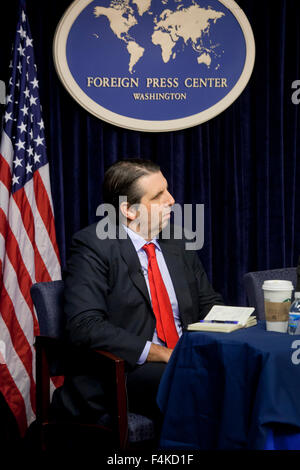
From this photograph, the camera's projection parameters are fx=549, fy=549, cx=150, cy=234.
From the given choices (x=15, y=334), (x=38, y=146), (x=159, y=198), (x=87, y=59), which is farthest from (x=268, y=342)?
(x=87, y=59)

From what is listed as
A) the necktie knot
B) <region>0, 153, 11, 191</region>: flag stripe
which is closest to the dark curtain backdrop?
<region>0, 153, 11, 191</region>: flag stripe

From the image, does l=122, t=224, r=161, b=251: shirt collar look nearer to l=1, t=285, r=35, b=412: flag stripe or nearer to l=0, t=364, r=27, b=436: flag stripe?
l=1, t=285, r=35, b=412: flag stripe

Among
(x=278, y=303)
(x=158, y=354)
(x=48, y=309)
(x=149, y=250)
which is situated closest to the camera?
(x=278, y=303)

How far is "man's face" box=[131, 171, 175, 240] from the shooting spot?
2.52 metres

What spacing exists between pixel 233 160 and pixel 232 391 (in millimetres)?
2217

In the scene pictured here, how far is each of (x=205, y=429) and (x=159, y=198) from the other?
3.65 feet

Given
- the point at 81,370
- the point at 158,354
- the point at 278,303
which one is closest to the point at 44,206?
the point at 81,370

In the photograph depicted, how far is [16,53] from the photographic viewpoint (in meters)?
3.24

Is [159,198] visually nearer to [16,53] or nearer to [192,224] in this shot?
[192,224]

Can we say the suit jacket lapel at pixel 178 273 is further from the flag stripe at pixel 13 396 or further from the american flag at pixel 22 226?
the flag stripe at pixel 13 396

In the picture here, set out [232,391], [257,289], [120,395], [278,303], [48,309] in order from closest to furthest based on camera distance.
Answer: [232,391], [278,303], [120,395], [48,309], [257,289]

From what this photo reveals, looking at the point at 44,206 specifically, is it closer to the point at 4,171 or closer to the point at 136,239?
the point at 4,171

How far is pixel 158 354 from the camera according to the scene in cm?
219

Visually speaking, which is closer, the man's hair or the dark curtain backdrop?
the man's hair
